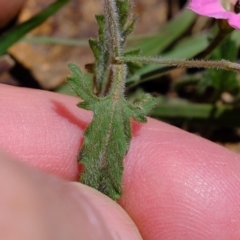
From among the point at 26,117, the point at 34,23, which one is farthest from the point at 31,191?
the point at 34,23

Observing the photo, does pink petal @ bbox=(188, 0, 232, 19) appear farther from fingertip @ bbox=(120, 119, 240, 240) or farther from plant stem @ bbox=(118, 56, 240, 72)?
fingertip @ bbox=(120, 119, 240, 240)

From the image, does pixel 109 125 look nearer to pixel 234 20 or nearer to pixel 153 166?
pixel 153 166

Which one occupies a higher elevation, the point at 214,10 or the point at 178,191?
the point at 214,10

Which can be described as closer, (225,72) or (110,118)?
(110,118)

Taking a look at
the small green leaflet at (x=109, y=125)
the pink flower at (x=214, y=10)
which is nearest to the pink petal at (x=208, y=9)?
the pink flower at (x=214, y=10)

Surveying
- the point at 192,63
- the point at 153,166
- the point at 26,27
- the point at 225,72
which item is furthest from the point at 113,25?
the point at 225,72

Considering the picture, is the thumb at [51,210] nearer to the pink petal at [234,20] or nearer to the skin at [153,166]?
the skin at [153,166]

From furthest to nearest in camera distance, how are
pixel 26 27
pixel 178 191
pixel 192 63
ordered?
pixel 26 27 → pixel 178 191 → pixel 192 63

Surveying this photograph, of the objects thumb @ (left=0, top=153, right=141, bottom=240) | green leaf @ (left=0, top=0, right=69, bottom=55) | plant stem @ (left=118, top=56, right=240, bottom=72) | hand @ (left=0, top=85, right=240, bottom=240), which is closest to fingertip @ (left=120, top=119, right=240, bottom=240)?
hand @ (left=0, top=85, right=240, bottom=240)

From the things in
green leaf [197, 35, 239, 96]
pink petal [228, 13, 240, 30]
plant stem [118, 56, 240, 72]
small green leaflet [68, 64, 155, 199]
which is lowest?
small green leaflet [68, 64, 155, 199]
